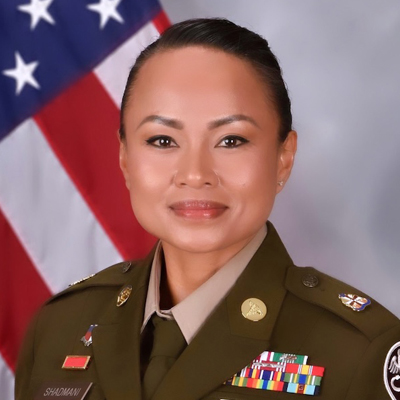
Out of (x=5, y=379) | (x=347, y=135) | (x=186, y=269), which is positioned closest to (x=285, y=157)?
(x=186, y=269)

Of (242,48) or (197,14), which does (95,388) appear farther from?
(197,14)

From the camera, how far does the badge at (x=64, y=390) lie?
1.61 metres

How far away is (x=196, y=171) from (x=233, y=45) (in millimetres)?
252

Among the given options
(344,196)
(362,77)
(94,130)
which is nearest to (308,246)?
(344,196)

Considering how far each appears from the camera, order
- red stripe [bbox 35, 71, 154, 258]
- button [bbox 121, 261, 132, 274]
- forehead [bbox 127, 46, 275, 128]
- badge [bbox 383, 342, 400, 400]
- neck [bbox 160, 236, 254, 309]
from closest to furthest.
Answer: badge [bbox 383, 342, 400, 400] < forehead [bbox 127, 46, 275, 128] < neck [bbox 160, 236, 254, 309] < button [bbox 121, 261, 132, 274] < red stripe [bbox 35, 71, 154, 258]

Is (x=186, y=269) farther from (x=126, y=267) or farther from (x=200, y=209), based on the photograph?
(x=126, y=267)

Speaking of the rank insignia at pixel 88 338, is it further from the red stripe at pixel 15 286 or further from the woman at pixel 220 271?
the red stripe at pixel 15 286

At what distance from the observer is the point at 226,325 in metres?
1.53

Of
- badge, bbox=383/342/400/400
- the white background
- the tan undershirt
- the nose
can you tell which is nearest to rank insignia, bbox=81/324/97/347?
the tan undershirt

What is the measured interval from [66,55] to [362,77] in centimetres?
84

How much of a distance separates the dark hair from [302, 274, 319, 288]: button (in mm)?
257

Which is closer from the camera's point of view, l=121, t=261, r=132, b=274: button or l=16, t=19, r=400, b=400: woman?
l=16, t=19, r=400, b=400: woman

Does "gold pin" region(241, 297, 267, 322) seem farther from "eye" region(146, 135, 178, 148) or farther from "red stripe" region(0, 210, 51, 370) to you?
"red stripe" region(0, 210, 51, 370)

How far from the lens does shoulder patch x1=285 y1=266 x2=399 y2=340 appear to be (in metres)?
1.49
